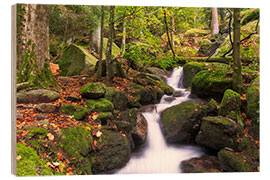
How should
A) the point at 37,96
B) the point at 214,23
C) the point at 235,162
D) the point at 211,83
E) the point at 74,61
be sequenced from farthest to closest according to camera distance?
the point at 74,61
the point at 214,23
the point at 211,83
the point at 37,96
the point at 235,162

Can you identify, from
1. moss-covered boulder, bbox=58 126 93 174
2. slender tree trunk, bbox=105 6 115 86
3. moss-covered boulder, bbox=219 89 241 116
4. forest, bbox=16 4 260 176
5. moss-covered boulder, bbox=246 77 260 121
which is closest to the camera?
moss-covered boulder, bbox=58 126 93 174

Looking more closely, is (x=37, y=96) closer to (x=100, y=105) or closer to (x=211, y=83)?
(x=100, y=105)

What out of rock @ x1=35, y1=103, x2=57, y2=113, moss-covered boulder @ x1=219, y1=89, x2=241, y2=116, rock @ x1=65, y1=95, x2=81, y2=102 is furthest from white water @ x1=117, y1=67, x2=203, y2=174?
rock @ x1=35, y1=103, x2=57, y2=113

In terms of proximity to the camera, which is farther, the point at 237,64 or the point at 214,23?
the point at 214,23

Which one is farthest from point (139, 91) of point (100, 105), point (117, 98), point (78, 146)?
point (78, 146)

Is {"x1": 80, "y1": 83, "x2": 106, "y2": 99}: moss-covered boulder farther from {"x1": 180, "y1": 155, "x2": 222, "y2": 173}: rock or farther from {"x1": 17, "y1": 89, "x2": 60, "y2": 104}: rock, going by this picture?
{"x1": 180, "y1": 155, "x2": 222, "y2": 173}: rock

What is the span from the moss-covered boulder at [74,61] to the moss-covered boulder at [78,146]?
1.55m

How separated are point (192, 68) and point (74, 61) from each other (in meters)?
2.79

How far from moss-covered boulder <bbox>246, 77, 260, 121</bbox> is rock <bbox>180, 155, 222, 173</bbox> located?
1.06m

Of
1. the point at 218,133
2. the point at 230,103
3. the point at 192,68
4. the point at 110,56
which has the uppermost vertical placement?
the point at 110,56

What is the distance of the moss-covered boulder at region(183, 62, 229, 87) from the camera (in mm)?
3629

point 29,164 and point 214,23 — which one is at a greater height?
point 214,23

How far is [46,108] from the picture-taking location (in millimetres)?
2832
